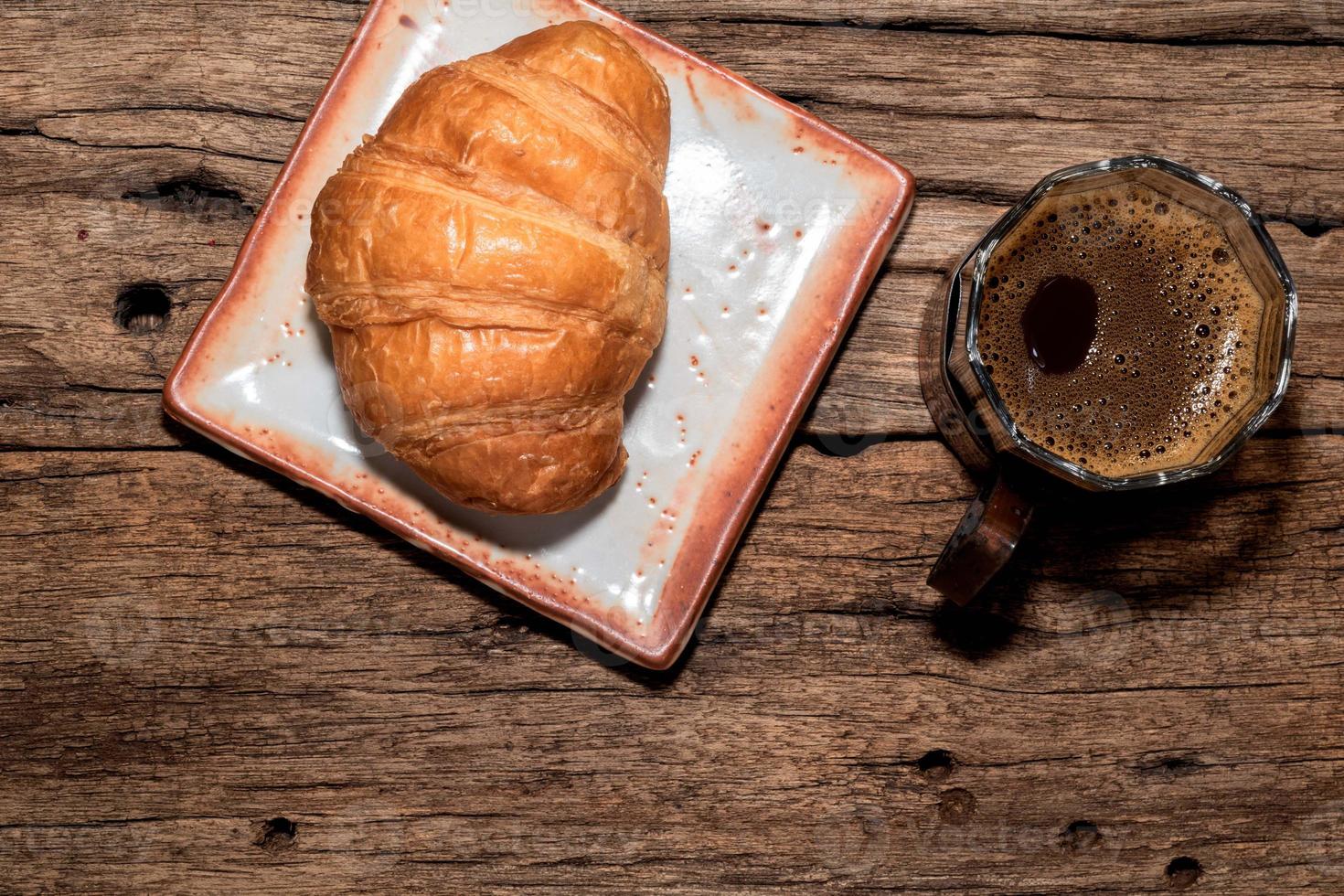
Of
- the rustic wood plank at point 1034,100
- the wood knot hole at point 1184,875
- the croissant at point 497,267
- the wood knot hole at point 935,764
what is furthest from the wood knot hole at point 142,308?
the wood knot hole at point 1184,875

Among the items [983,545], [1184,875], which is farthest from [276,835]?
[1184,875]

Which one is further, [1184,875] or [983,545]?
[1184,875]

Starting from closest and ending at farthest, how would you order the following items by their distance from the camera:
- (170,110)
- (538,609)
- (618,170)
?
(618,170), (538,609), (170,110)

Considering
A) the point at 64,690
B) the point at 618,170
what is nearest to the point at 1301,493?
the point at 618,170

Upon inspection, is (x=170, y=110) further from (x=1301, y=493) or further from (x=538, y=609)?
(x=1301, y=493)

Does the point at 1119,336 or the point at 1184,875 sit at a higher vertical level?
the point at 1119,336

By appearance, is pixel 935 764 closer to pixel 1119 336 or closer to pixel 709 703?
pixel 709 703

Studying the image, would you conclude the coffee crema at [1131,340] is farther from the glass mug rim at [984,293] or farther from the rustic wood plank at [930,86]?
the rustic wood plank at [930,86]
